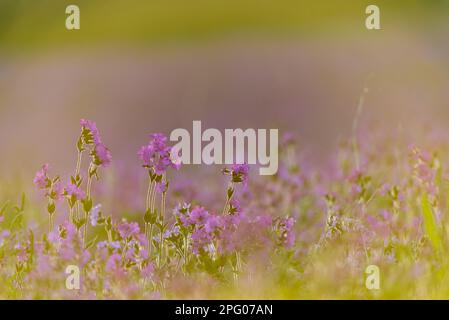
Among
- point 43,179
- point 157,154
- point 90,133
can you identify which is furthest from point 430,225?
point 43,179

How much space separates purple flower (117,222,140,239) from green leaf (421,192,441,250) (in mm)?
1107

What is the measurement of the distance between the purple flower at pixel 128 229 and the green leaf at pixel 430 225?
1107 millimetres

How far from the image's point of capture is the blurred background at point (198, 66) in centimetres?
419

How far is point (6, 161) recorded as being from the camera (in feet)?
15.0

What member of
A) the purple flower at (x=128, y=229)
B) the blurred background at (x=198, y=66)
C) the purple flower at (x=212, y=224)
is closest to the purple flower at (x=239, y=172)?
the purple flower at (x=212, y=224)

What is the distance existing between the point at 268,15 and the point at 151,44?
518 millimetres

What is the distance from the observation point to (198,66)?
4.42 m

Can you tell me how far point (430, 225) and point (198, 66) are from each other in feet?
3.91

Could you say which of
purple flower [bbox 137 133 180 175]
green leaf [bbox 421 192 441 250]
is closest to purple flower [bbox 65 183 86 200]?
purple flower [bbox 137 133 180 175]

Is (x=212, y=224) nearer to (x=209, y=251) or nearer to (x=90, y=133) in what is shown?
(x=209, y=251)

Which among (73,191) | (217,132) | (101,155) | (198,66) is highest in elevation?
(198,66)

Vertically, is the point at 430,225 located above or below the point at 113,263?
above

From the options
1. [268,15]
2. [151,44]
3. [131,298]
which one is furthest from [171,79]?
[131,298]

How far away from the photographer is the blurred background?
419cm
